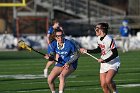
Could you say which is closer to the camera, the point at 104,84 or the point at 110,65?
the point at 104,84

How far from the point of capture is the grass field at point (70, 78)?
1569cm

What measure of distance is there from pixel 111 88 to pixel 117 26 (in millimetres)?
32201

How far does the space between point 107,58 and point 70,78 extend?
17.9 feet

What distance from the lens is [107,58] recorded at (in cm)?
1301

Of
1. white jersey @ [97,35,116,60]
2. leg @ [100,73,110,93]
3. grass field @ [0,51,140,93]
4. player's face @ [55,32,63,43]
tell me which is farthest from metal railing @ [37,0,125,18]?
leg @ [100,73,110,93]

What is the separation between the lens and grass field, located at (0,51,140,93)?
15.7m

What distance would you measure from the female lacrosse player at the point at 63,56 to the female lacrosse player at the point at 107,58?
850 millimetres

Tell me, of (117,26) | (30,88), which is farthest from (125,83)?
(117,26)

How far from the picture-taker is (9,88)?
52.3 feet

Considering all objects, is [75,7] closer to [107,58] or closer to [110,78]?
[107,58]

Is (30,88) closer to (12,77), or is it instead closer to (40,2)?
(12,77)

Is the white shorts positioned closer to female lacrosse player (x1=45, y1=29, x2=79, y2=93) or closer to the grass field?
female lacrosse player (x1=45, y1=29, x2=79, y2=93)

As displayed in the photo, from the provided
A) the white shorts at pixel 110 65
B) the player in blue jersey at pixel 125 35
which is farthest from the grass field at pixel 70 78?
the player in blue jersey at pixel 125 35

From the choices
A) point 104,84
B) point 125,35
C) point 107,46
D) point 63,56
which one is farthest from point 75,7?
point 104,84
